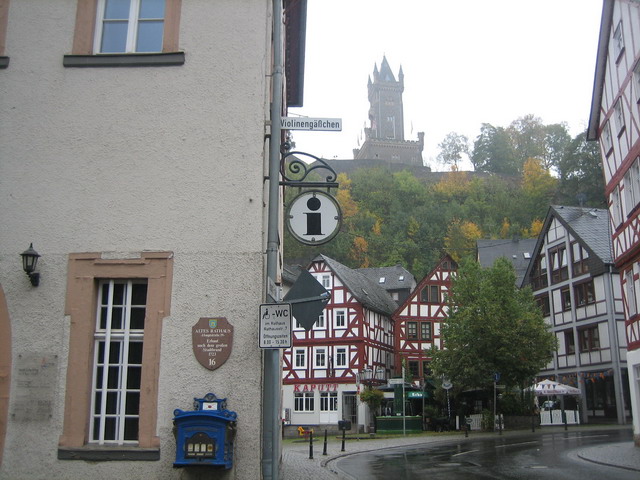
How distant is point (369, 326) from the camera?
47.7 meters

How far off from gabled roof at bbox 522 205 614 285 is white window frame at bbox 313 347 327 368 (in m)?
16.3

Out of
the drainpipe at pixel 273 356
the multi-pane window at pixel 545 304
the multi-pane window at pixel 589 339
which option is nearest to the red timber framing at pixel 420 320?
the multi-pane window at pixel 545 304

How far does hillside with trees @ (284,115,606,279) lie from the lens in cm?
7577

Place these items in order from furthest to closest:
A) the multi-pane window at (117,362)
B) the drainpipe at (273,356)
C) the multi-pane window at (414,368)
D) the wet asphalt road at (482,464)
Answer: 1. the multi-pane window at (414,368)
2. the wet asphalt road at (482,464)
3. the multi-pane window at (117,362)
4. the drainpipe at (273,356)

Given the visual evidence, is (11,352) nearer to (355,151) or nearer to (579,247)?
(579,247)

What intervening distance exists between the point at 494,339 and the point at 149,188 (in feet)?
95.2

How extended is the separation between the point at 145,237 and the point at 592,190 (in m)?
68.7

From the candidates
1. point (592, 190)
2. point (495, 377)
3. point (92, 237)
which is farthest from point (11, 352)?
point (592, 190)

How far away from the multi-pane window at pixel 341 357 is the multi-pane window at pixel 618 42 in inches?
1109

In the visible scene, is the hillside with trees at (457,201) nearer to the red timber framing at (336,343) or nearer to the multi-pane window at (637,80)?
the red timber framing at (336,343)

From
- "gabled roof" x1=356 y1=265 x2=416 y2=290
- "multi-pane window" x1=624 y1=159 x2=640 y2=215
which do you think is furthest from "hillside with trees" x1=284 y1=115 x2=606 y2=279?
"multi-pane window" x1=624 y1=159 x2=640 y2=215

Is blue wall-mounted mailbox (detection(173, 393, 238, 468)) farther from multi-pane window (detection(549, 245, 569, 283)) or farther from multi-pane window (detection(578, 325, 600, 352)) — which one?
multi-pane window (detection(549, 245, 569, 283))

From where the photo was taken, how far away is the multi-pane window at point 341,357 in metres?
45.7

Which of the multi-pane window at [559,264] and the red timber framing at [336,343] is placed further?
the red timber framing at [336,343]
